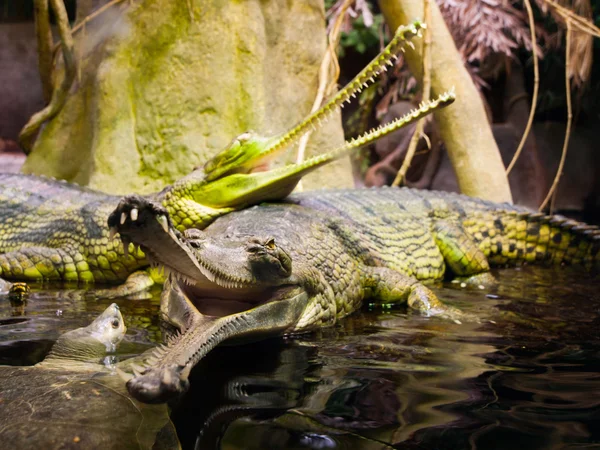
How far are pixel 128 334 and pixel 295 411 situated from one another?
98 cm

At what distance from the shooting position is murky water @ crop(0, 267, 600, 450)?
1363mm

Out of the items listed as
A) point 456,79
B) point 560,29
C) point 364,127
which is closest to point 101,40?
point 456,79

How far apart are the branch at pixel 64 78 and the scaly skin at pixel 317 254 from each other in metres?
2.64

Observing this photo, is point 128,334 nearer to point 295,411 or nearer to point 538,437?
point 295,411

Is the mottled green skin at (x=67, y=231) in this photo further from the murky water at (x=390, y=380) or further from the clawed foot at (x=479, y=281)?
the clawed foot at (x=479, y=281)

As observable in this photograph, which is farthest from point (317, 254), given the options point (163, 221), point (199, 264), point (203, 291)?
point (163, 221)

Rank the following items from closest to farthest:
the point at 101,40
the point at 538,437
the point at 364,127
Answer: the point at 538,437, the point at 101,40, the point at 364,127

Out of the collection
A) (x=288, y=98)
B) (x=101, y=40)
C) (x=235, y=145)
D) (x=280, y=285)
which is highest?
(x=101, y=40)

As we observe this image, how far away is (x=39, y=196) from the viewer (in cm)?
391

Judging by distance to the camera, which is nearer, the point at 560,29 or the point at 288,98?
the point at 288,98

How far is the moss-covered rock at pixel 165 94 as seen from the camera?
4.77 m

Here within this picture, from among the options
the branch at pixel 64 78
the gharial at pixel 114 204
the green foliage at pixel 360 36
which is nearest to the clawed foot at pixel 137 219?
the gharial at pixel 114 204

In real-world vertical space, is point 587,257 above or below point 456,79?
below

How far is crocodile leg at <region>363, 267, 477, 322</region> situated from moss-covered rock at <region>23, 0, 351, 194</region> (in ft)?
7.21
